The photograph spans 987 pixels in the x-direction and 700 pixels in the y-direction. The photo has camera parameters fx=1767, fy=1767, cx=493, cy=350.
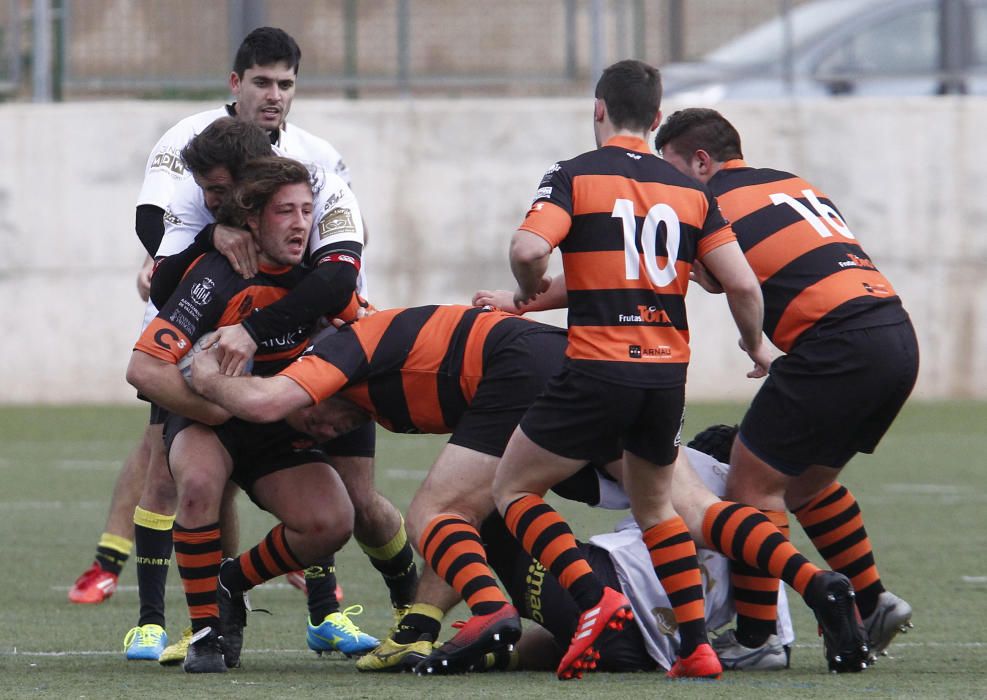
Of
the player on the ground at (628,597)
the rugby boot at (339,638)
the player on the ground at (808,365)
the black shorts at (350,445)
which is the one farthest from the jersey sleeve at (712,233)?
the rugby boot at (339,638)

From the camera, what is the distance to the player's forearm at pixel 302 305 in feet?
16.3

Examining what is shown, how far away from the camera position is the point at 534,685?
4582mm

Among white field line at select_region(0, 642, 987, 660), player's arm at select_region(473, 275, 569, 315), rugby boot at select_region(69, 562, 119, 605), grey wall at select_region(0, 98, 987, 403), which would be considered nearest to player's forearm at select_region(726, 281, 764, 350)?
player's arm at select_region(473, 275, 569, 315)

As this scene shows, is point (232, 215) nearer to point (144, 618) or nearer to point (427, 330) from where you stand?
point (427, 330)

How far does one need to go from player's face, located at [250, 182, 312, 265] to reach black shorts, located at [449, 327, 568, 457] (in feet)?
2.09

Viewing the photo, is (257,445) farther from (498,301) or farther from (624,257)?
(624,257)

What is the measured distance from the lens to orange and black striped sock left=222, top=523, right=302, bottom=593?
5.11 meters

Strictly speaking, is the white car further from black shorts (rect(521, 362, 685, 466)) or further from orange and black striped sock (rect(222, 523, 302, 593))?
black shorts (rect(521, 362, 685, 466))

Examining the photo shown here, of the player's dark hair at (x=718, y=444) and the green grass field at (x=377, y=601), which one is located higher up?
the player's dark hair at (x=718, y=444)

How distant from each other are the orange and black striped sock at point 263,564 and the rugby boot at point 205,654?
9.1 inches

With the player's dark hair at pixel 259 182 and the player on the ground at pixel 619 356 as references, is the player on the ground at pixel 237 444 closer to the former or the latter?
the player's dark hair at pixel 259 182

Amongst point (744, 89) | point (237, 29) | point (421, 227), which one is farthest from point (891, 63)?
point (237, 29)

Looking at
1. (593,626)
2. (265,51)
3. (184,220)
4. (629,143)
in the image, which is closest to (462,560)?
(593,626)

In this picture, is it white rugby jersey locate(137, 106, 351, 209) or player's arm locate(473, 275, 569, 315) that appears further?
white rugby jersey locate(137, 106, 351, 209)
